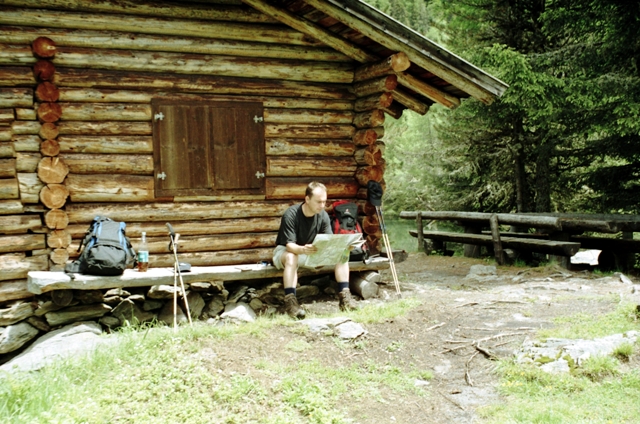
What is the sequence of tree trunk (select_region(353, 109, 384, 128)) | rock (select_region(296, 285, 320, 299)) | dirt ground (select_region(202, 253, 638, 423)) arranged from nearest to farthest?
1. dirt ground (select_region(202, 253, 638, 423))
2. rock (select_region(296, 285, 320, 299))
3. tree trunk (select_region(353, 109, 384, 128))

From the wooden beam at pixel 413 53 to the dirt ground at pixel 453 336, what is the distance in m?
3.07

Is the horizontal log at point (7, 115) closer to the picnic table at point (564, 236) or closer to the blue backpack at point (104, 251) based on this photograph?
the blue backpack at point (104, 251)

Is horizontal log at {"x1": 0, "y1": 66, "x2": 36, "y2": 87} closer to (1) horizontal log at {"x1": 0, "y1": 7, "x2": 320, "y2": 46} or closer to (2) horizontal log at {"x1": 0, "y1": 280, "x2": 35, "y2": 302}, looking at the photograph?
(1) horizontal log at {"x1": 0, "y1": 7, "x2": 320, "y2": 46}

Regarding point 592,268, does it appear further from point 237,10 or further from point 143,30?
point 143,30

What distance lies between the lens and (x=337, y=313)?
297 inches

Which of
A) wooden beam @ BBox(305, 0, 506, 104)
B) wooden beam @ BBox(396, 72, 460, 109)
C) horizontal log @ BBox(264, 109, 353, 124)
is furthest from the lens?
wooden beam @ BBox(396, 72, 460, 109)

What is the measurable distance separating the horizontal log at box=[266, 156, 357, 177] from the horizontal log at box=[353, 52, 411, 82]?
1.37 metres

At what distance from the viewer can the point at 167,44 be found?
7.88 metres

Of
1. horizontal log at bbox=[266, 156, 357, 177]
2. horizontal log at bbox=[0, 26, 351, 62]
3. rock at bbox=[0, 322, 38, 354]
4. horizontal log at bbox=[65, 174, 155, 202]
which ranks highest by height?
horizontal log at bbox=[0, 26, 351, 62]

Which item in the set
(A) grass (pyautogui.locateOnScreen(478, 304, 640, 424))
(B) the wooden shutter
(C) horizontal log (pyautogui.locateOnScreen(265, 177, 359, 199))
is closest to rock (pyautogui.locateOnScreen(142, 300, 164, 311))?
(B) the wooden shutter

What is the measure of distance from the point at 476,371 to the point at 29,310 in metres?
5.42

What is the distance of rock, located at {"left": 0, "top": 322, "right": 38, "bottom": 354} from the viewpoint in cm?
698

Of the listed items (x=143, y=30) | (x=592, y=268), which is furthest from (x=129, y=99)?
(x=592, y=268)

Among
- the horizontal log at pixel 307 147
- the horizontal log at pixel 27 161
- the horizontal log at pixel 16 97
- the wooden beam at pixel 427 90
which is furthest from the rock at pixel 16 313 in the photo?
the wooden beam at pixel 427 90
